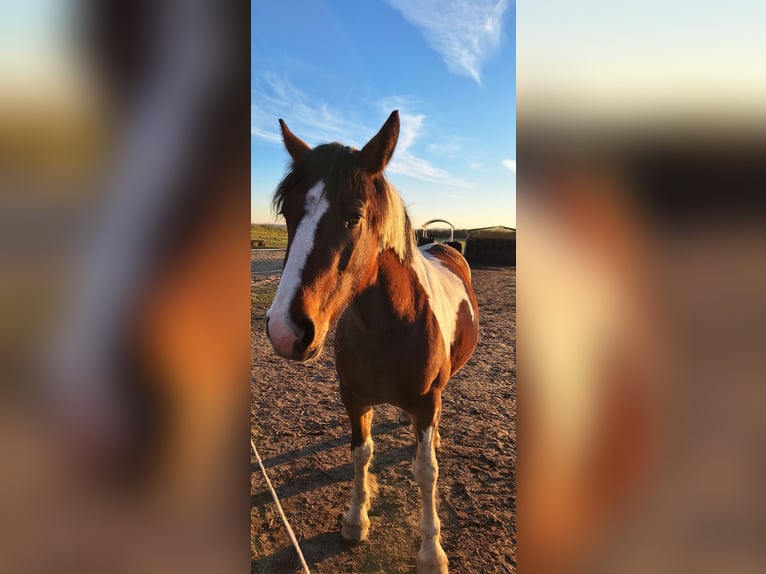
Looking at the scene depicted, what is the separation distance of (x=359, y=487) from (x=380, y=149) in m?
1.86

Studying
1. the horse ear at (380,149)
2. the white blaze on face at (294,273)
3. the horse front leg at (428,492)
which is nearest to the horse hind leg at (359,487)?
the horse front leg at (428,492)

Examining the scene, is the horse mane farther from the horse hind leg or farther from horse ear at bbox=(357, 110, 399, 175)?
the horse hind leg

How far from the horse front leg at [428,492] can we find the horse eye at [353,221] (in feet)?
3.46

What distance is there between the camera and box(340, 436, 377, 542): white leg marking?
2.07 m

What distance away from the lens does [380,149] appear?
143 centimetres

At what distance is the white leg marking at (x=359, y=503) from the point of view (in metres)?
2.07
